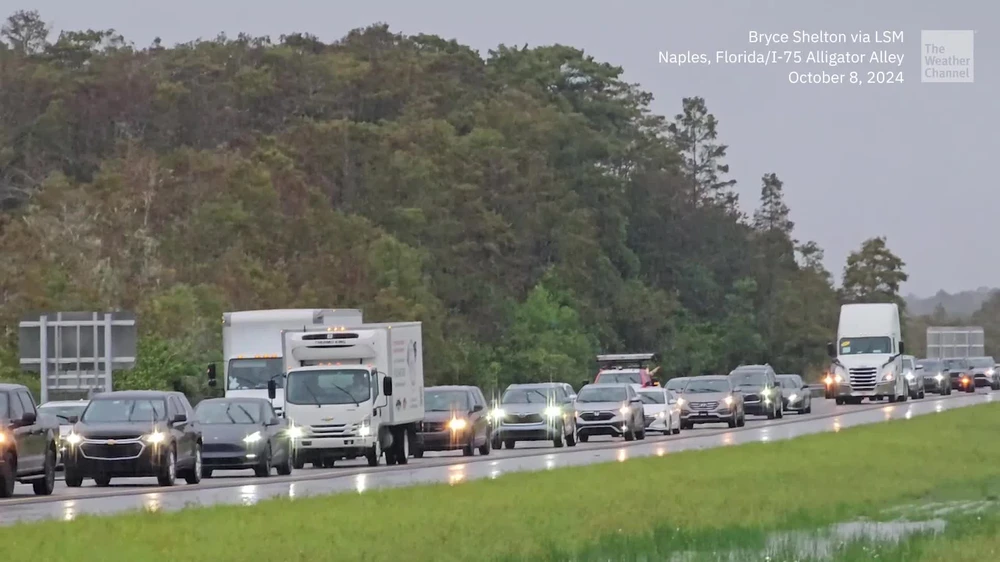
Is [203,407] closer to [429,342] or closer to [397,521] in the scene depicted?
[397,521]

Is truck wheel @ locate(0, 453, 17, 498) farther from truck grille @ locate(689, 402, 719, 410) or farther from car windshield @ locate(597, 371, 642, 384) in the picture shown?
truck grille @ locate(689, 402, 719, 410)

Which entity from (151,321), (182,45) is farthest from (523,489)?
(182,45)

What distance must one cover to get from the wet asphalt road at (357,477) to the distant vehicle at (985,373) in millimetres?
44766

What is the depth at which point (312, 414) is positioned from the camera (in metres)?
40.6

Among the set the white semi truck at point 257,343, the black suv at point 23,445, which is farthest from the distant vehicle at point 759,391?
the black suv at point 23,445

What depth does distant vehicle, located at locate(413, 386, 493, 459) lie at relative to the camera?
4516 cm

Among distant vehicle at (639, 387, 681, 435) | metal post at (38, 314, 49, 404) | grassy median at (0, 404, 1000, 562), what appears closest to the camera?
grassy median at (0, 404, 1000, 562)

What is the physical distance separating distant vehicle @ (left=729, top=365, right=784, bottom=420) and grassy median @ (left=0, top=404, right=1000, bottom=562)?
3108cm

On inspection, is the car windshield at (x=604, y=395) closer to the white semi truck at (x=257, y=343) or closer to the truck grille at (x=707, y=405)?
the truck grille at (x=707, y=405)

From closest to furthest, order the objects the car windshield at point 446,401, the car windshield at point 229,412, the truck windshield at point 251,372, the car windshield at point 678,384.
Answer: the car windshield at point 229,412 → the truck windshield at point 251,372 → the car windshield at point 446,401 → the car windshield at point 678,384

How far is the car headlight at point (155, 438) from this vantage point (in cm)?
3259

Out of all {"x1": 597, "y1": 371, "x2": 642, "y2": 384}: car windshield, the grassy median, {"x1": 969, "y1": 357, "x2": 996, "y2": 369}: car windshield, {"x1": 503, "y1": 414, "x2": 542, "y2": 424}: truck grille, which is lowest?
the grassy median

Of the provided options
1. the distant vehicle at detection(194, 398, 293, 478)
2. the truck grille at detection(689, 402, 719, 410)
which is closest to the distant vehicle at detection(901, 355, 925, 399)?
the truck grille at detection(689, 402, 719, 410)

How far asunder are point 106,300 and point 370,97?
51.9 metres
